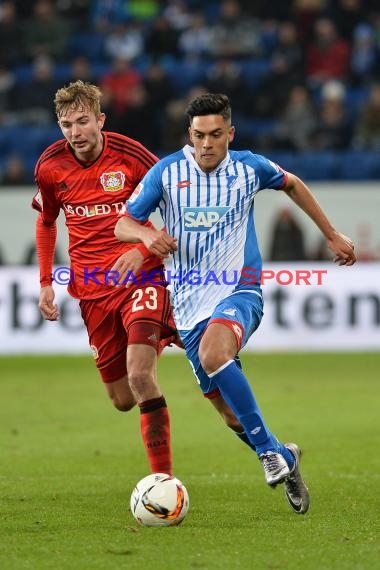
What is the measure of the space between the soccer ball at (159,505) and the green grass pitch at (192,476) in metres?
0.09

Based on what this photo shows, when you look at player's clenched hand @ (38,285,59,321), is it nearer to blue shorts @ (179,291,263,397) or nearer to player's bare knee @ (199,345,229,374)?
blue shorts @ (179,291,263,397)

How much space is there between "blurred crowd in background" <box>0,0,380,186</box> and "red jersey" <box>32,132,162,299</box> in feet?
36.0

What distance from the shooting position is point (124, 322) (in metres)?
7.44

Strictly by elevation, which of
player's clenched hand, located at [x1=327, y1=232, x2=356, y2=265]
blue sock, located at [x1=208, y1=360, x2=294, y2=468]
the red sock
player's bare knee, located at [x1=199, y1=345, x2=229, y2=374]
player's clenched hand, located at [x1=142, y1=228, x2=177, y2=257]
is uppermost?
player's clenched hand, located at [x1=142, y1=228, x2=177, y2=257]

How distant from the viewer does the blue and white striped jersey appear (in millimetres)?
6844

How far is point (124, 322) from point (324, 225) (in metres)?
1.42

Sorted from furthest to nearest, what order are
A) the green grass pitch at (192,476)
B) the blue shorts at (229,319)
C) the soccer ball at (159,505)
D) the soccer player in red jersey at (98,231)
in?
the soccer player in red jersey at (98,231) → the blue shorts at (229,319) → the soccer ball at (159,505) → the green grass pitch at (192,476)

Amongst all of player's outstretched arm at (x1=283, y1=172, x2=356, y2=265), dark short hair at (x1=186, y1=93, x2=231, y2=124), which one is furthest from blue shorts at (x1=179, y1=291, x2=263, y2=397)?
dark short hair at (x1=186, y1=93, x2=231, y2=124)

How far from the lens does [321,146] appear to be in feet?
62.8

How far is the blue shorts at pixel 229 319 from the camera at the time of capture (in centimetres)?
666

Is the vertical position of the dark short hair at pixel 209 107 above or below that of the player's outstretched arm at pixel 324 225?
above

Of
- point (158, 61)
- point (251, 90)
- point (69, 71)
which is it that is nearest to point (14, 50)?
point (69, 71)

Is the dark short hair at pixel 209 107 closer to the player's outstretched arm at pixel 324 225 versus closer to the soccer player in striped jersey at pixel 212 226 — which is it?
the soccer player in striped jersey at pixel 212 226

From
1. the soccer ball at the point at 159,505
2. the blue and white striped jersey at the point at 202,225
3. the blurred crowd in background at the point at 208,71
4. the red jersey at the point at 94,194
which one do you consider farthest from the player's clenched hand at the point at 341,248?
the blurred crowd in background at the point at 208,71
